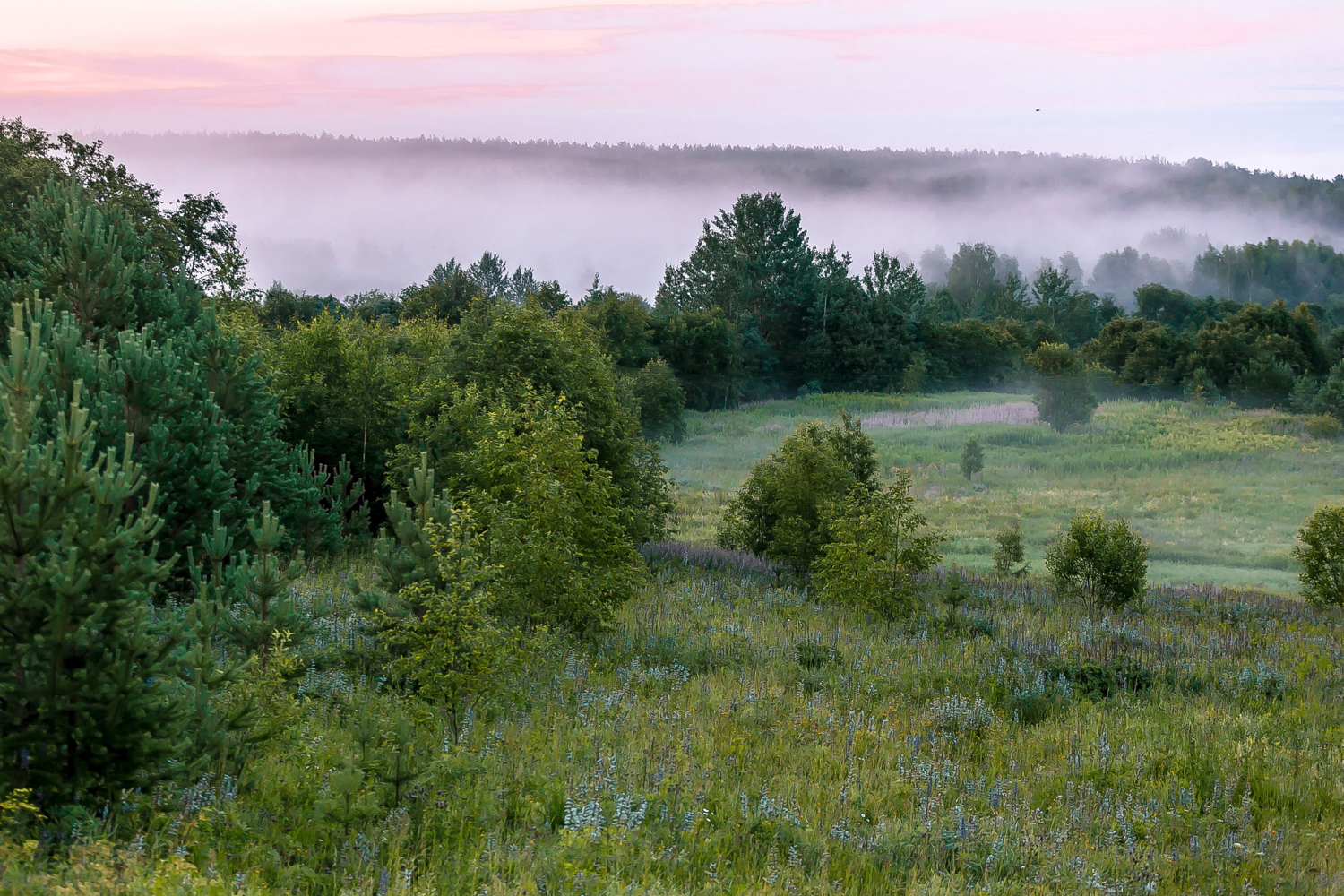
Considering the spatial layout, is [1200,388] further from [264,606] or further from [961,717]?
[264,606]

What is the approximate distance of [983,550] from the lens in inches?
1147

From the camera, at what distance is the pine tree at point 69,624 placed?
487cm

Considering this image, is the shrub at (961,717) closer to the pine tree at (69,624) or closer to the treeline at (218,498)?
the treeline at (218,498)

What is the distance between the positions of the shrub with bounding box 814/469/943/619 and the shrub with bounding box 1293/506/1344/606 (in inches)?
339

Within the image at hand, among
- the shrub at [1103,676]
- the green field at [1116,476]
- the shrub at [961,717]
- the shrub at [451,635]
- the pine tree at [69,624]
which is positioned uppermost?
the pine tree at [69,624]

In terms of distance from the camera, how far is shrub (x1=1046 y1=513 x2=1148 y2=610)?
1695 centimetres

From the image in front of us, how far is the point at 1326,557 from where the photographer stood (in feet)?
58.0

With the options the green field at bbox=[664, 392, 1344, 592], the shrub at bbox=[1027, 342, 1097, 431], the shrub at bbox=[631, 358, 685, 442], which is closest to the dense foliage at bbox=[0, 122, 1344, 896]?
the green field at bbox=[664, 392, 1344, 592]

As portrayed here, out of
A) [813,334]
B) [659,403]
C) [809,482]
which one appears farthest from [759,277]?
[809,482]

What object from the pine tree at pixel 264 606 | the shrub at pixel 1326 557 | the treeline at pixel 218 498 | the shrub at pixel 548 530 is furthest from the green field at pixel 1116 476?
the pine tree at pixel 264 606

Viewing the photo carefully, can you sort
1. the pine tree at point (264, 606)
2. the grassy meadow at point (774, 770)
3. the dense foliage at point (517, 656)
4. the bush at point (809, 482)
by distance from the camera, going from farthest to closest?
the bush at point (809, 482) → the pine tree at point (264, 606) → the grassy meadow at point (774, 770) → the dense foliage at point (517, 656)

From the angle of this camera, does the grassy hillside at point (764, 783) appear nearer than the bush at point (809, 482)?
Yes

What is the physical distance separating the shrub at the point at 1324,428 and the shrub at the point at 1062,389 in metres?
11.0

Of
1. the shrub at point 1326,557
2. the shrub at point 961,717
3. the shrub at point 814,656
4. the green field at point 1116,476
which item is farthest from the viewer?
the green field at point 1116,476
